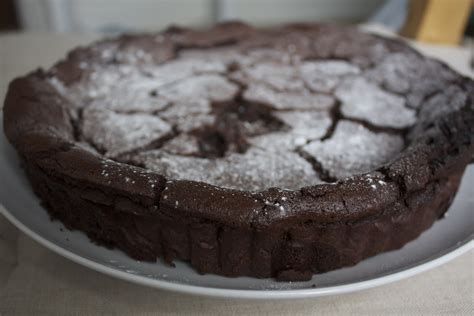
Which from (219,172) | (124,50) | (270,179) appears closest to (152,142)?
(219,172)

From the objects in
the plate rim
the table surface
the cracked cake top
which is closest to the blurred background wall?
the cracked cake top

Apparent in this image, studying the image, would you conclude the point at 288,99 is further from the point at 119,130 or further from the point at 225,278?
the point at 225,278

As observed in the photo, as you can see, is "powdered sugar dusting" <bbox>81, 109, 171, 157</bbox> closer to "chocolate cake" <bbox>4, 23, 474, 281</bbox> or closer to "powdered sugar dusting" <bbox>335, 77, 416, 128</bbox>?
"chocolate cake" <bbox>4, 23, 474, 281</bbox>

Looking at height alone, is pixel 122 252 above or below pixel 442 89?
below

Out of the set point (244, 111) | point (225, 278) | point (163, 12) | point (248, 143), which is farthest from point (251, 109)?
point (163, 12)

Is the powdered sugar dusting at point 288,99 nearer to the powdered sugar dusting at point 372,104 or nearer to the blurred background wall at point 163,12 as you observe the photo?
the powdered sugar dusting at point 372,104

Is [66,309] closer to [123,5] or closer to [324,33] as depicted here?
[324,33]
